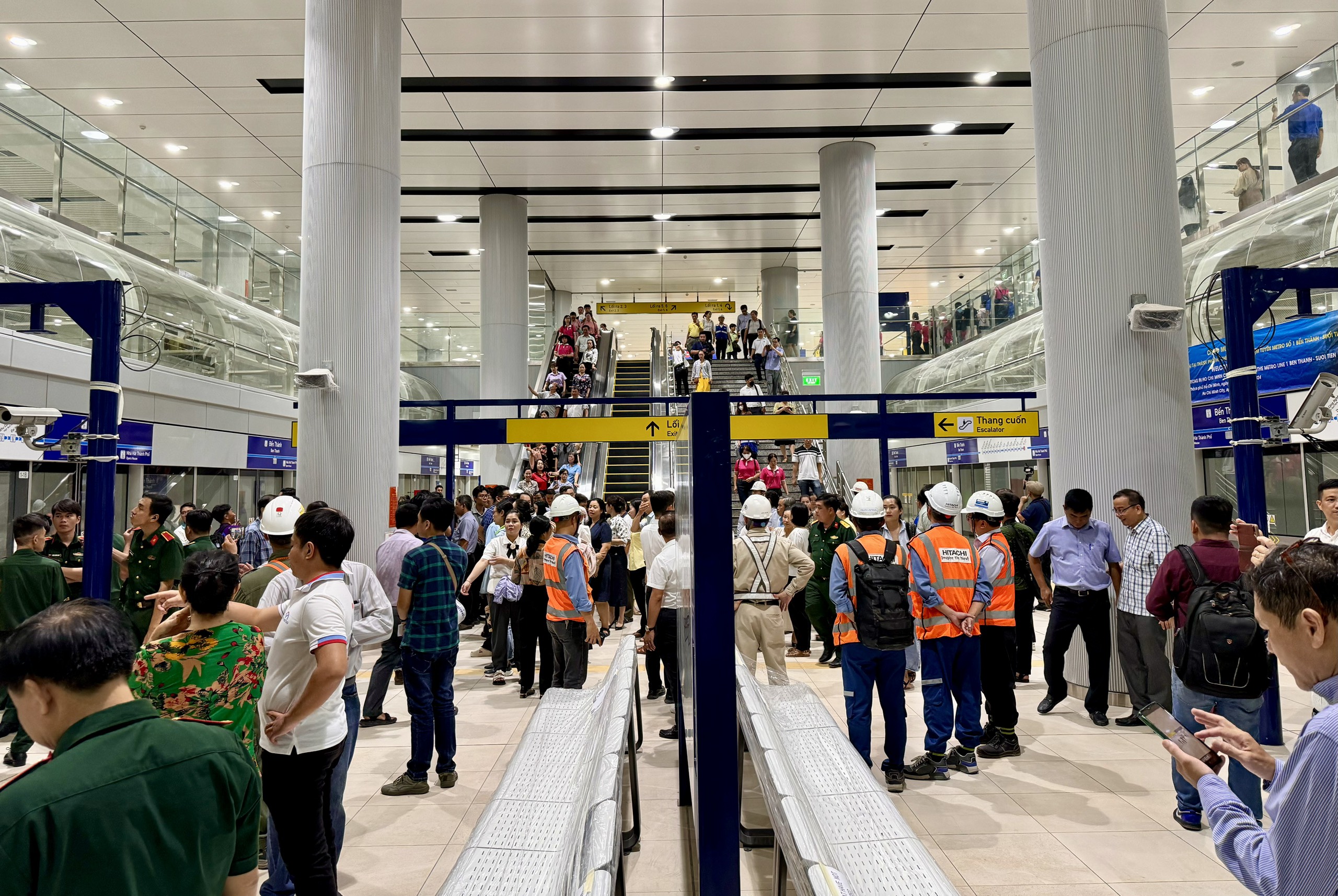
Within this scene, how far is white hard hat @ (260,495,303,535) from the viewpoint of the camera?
3.74 metres

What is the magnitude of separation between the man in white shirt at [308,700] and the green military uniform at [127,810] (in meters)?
1.30

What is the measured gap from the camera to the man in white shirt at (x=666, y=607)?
600 cm

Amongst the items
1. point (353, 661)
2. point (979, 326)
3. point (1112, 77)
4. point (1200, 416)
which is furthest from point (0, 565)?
point (979, 326)

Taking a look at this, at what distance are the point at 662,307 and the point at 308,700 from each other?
2529 cm

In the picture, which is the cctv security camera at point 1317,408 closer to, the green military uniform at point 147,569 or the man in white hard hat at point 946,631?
the man in white hard hat at point 946,631

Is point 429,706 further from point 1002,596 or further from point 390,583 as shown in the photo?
point 1002,596

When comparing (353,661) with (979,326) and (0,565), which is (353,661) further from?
(979,326)

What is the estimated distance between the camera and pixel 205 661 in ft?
9.19

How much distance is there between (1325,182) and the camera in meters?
10.3

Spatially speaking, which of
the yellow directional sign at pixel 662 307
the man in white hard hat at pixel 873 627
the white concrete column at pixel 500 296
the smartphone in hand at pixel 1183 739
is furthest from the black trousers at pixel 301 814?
the yellow directional sign at pixel 662 307

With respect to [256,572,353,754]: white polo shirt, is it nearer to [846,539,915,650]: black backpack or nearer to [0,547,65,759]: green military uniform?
[846,539,915,650]: black backpack

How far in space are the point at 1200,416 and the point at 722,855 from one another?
11.9 m

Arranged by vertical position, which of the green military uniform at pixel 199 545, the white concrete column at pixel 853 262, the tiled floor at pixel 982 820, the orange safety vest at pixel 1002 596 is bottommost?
the tiled floor at pixel 982 820

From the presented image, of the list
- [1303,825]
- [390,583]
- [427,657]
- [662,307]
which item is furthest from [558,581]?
[662,307]
